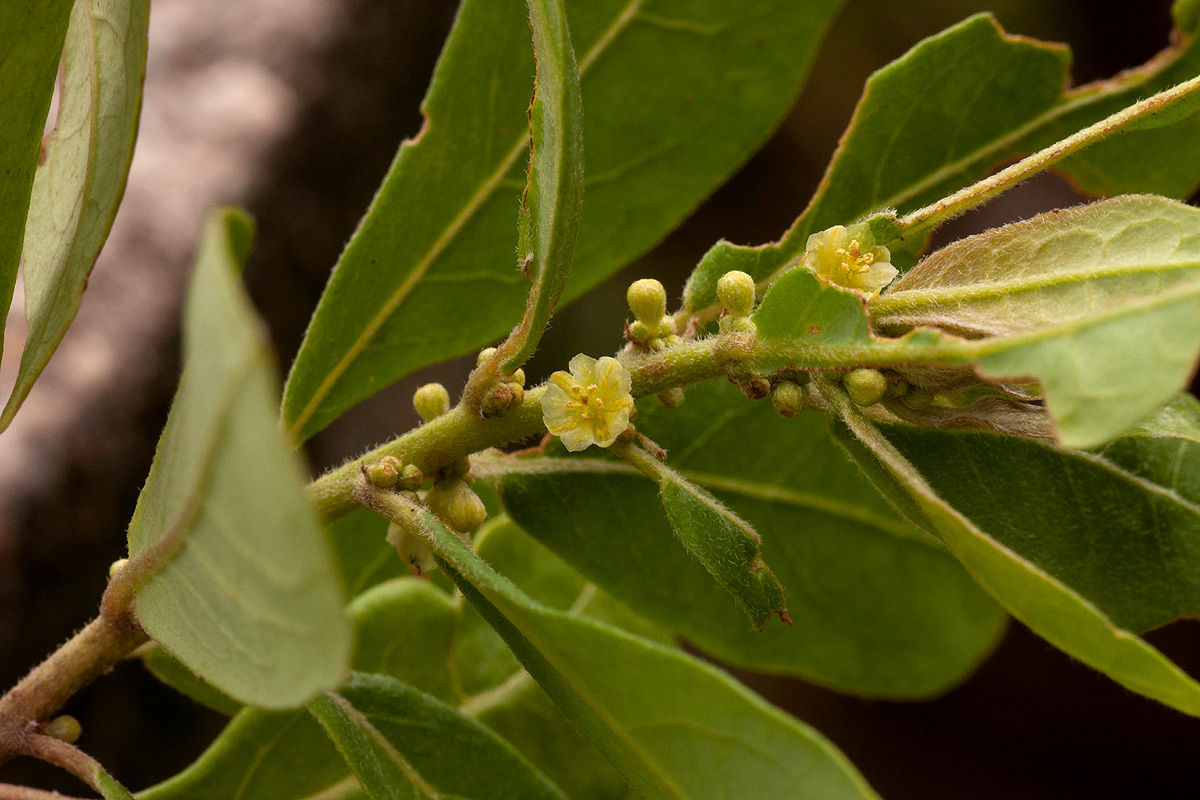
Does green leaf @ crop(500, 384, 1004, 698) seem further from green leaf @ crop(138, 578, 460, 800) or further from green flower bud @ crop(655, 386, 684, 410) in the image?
green leaf @ crop(138, 578, 460, 800)

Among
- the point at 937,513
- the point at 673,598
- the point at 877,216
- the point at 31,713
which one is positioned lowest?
the point at 673,598

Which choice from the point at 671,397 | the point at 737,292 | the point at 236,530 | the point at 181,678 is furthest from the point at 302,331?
the point at 236,530

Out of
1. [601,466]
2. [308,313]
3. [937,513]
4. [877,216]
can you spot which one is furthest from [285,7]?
[937,513]

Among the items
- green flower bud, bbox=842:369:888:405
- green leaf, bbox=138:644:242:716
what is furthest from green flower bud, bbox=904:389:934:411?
green leaf, bbox=138:644:242:716

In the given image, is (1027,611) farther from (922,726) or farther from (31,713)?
(922,726)

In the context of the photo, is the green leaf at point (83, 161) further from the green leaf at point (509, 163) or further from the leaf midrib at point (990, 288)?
the leaf midrib at point (990, 288)
